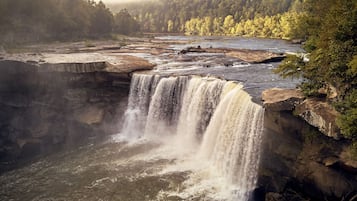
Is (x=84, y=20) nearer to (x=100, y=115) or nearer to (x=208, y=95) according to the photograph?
(x=100, y=115)

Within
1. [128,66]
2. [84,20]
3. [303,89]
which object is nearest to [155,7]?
[84,20]

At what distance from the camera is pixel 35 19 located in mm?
43219

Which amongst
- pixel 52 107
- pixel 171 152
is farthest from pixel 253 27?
pixel 171 152

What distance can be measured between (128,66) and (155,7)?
134933mm

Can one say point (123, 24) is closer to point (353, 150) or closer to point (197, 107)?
point (197, 107)

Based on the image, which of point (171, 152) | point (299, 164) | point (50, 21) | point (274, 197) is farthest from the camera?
point (50, 21)

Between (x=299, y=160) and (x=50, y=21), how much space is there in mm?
41401

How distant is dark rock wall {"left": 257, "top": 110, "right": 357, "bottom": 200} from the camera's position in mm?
11750

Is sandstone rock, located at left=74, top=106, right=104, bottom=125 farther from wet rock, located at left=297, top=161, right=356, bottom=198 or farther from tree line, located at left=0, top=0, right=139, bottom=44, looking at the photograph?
tree line, located at left=0, top=0, right=139, bottom=44

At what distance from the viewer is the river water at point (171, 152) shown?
15094mm

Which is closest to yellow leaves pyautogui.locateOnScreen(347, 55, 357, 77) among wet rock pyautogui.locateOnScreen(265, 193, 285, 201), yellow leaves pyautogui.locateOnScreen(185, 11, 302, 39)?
wet rock pyautogui.locateOnScreen(265, 193, 285, 201)

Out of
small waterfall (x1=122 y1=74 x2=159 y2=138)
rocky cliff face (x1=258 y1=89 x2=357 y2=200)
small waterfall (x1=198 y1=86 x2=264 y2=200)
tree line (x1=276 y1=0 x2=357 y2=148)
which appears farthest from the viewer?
small waterfall (x1=122 y1=74 x2=159 y2=138)

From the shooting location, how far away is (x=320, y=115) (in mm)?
11852

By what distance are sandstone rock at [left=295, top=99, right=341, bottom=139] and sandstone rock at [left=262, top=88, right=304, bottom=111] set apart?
40 cm
